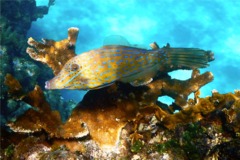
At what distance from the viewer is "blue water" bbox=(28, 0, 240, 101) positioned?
1820 centimetres

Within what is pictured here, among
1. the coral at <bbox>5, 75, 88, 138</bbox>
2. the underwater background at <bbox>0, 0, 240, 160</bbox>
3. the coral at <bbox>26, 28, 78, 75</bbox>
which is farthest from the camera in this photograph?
the coral at <bbox>26, 28, 78, 75</bbox>

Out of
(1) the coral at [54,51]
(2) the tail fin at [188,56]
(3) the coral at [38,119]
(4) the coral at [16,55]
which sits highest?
(4) the coral at [16,55]

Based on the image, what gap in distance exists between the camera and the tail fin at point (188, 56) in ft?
10.7

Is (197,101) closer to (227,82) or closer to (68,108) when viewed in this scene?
(68,108)

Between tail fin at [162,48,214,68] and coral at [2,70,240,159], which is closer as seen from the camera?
coral at [2,70,240,159]

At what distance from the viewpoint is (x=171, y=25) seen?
18969 mm

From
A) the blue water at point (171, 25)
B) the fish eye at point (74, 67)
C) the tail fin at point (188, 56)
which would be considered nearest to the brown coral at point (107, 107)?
the tail fin at point (188, 56)

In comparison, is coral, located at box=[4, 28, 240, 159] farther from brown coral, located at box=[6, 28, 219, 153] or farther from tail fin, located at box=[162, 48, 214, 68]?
tail fin, located at box=[162, 48, 214, 68]

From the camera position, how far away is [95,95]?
11.9 feet

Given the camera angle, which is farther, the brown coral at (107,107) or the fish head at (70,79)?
the brown coral at (107,107)

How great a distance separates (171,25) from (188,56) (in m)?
16.4

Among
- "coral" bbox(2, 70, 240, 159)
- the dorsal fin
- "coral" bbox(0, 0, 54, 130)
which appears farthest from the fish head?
"coral" bbox(0, 0, 54, 130)

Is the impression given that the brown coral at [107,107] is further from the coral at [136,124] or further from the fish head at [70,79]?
the fish head at [70,79]

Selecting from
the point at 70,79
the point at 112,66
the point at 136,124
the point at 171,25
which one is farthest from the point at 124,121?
the point at 171,25
